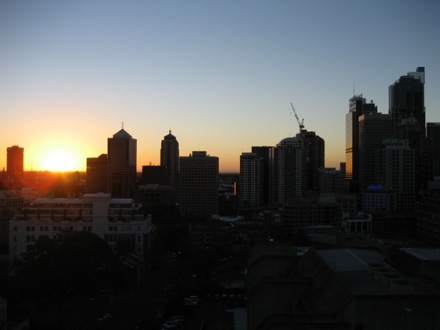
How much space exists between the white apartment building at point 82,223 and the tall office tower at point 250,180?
47.9 m

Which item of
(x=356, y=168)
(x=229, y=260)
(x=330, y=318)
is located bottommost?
(x=229, y=260)

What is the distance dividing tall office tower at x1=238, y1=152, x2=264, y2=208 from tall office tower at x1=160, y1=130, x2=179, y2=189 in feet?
109

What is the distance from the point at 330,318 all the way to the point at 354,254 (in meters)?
6.36

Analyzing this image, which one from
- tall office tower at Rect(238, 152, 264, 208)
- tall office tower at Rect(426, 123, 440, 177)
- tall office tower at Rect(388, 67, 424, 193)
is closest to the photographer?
tall office tower at Rect(238, 152, 264, 208)

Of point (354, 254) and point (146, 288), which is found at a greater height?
point (354, 254)

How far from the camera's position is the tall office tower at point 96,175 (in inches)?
3728

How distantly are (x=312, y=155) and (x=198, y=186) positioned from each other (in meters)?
39.0

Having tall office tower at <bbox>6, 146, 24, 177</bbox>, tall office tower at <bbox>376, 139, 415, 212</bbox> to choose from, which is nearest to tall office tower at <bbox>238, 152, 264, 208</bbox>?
tall office tower at <bbox>376, 139, 415, 212</bbox>

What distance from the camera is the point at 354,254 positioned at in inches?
647

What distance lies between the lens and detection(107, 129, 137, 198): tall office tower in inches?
3607

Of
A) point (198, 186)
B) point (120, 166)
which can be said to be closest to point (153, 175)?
point (120, 166)

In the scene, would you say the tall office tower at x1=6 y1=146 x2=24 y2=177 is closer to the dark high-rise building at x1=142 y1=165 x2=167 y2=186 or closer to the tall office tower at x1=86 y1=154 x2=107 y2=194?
the tall office tower at x1=86 y1=154 x2=107 y2=194

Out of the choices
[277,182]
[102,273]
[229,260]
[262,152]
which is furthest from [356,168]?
[102,273]

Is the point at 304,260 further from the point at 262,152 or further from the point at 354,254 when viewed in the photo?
the point at 262,152
